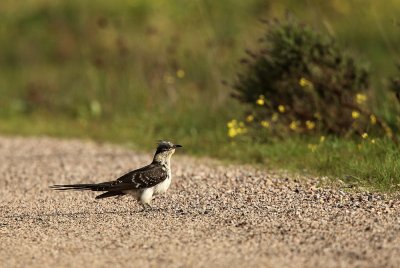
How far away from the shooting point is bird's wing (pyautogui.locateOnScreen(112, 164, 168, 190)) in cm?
836

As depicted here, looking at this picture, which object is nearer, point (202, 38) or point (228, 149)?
point (228, 149)

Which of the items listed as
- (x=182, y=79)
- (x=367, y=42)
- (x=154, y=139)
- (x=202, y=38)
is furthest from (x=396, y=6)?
(x=154, y=139)

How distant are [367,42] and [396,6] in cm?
341

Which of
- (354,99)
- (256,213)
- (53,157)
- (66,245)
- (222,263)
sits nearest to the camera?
(222,263)

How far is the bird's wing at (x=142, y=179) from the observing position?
8359mm

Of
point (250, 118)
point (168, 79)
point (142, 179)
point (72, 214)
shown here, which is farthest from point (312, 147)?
point (168, 79)

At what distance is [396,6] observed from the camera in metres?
25.2

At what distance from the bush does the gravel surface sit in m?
1.63

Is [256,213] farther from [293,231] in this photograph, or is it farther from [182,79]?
[182,79]

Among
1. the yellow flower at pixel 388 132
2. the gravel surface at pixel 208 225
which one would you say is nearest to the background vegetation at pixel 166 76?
the yellow flower at pixel 388 132

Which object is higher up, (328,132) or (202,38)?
(202,38)

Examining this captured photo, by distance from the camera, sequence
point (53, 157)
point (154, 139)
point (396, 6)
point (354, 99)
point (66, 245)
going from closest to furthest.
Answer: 1. point (66, 245)
2. point (354, 99)
3. point (53, 157)
4. point (154, 139)
5. point (396, 6)

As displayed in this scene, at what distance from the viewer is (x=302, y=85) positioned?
1211cm

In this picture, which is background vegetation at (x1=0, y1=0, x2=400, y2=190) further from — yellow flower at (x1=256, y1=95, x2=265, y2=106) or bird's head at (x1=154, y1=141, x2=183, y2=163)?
bird's head at (x1=154, y1=141, x2=183, y2=163)
